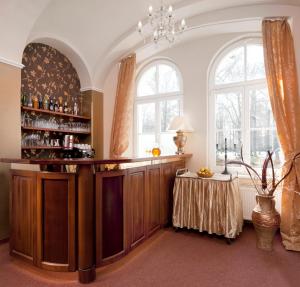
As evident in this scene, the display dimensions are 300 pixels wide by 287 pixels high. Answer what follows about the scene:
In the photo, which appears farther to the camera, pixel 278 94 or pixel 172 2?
pixel 172 2

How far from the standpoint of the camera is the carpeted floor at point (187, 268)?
2.08 meters

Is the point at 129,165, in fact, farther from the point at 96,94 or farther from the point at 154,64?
the point at 154,64

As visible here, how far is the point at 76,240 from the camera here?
2141 mm

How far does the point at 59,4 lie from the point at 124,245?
3.58 meters

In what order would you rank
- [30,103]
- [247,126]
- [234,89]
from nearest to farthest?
[30,103], [247,126], [234,89]

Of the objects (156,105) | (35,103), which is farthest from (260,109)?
(35,103)

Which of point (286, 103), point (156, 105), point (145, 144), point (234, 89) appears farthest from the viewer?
point (145, 144)

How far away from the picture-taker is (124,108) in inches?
183

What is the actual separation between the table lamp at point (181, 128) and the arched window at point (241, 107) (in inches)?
20.3

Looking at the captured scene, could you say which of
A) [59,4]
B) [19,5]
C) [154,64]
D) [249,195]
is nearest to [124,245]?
[249,195]

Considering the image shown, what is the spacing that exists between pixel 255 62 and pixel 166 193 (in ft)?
9.24

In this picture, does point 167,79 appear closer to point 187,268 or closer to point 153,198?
point 153,198

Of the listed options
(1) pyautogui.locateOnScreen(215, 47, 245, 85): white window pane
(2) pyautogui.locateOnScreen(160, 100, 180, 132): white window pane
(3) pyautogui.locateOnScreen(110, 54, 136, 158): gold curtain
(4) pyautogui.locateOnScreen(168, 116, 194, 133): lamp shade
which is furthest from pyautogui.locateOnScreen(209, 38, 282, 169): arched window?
(3) pyautogui.locateOnScreen(110, 54, 136, 158): gold curtain

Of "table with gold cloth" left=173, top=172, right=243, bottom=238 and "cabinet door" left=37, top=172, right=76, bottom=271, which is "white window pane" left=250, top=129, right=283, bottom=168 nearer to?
"table with gold cloth" left=173, top=172, right=243, bottom=238
